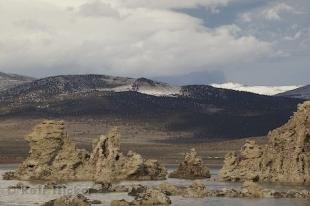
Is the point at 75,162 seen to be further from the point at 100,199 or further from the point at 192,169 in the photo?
the point at 100,199

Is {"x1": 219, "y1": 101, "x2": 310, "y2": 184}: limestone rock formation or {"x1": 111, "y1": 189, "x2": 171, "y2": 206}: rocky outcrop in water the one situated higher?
{"x1": 219, "y1": 101, "x2": 310, "y2": 184}: limestone rock formation

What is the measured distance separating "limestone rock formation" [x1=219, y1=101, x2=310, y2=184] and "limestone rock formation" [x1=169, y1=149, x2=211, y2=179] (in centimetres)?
738

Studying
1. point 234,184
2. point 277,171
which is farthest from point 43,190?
point 277,171

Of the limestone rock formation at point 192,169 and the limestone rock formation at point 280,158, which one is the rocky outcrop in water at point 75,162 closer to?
the limestone rock formation at point 192,169

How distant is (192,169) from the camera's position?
12719 cm

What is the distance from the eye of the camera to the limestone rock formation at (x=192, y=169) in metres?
126

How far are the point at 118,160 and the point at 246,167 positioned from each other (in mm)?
19864

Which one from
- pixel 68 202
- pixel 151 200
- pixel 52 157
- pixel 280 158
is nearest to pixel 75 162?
pixel 52 157

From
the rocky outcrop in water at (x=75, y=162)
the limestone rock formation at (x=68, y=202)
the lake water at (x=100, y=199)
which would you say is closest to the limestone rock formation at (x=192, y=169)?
the rocky outcrop in water at (x=75, y=162)

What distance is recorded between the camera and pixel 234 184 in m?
111

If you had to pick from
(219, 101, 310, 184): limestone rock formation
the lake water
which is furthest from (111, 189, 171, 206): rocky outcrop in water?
(219, 101, 310, 184): limestone rock formation

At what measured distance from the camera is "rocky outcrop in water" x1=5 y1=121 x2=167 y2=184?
121m

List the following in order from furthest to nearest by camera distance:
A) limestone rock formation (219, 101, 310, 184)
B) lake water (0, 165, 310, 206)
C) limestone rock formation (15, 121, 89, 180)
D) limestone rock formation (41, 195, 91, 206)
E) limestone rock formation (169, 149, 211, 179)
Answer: limestone rock formation (169, 149, 211, 179)
limestone rock formation (15, 121, 89, 180)
limestone rock formation (219, 101, 310, 184)
lake water (0, 165, 310, 206)
limestone rock formation (41, 195, 91, 206)

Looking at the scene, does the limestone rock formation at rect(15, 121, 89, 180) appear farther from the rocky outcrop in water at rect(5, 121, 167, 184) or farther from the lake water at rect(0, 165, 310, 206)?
the lake water at rect(0, 165, 310, 206)
